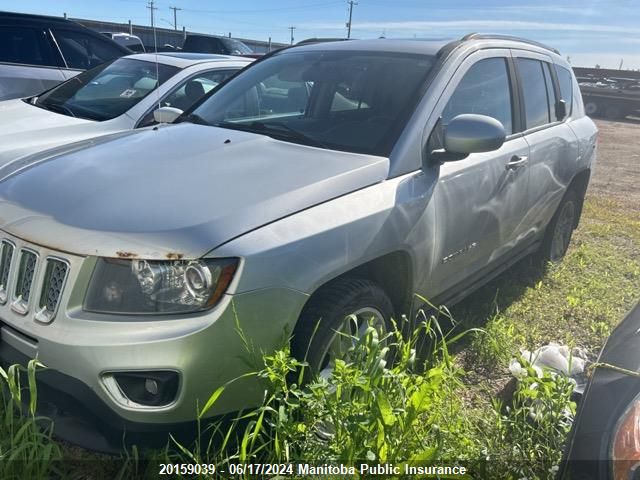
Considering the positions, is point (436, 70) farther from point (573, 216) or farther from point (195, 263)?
point (573, 216)

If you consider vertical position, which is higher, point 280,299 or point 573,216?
point 280,299

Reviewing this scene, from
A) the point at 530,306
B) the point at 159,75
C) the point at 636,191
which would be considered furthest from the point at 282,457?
the point at 636,191

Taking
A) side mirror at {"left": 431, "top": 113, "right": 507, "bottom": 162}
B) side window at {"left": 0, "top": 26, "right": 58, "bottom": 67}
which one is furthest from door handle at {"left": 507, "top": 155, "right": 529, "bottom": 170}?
side window at {"left": 0, "top": 26, "right": 58, "bottom": 67}

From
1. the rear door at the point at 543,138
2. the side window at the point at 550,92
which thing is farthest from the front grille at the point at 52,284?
the side window at the point at 550,92

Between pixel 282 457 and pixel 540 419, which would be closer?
pixel 282 457

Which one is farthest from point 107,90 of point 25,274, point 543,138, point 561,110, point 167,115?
point 561,110

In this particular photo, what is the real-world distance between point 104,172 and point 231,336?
0.99m

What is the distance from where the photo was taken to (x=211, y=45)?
→ 54.9 ft

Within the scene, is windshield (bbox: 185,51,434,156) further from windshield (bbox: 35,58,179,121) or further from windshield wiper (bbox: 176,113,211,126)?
windshield (bbox: 35,58,179,121)

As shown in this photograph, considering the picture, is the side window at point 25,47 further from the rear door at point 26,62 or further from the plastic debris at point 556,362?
the plastic debris at point 556,362

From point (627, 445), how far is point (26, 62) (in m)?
7.33

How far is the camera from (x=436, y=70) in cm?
295

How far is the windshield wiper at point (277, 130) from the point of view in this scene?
281 cm

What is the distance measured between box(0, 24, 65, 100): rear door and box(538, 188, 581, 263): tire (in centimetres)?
575
